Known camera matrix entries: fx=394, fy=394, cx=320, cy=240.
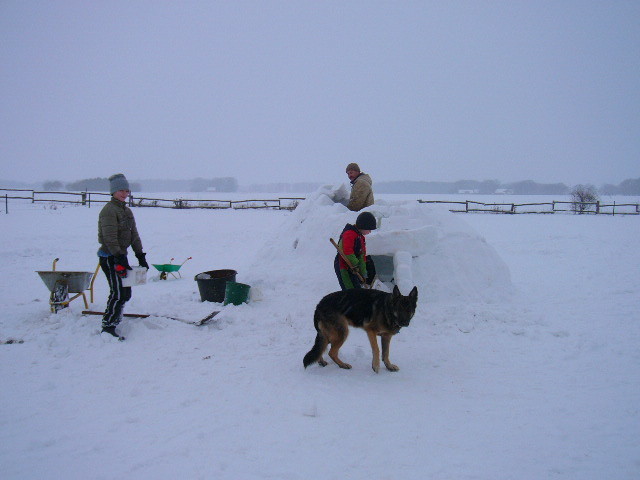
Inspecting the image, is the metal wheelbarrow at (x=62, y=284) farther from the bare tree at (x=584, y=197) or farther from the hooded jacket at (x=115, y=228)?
the bare tree at (x=584, y=197)

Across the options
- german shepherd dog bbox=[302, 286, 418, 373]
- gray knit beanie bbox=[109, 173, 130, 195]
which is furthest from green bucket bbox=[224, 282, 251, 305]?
german shepherd dog bbox=[302, 286, 418, 373]

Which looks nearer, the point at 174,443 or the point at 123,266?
the point at 174,443

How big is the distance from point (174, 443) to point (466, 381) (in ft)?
9.31

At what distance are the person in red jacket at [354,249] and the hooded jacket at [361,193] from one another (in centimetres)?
226

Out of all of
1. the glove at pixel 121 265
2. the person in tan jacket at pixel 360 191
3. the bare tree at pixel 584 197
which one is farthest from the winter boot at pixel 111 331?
the bare tree at pixel 584 197

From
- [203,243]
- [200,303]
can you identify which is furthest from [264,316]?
[203,243]

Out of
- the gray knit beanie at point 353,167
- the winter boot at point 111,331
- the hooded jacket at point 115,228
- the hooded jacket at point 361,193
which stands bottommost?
the winter boot at point 111,331

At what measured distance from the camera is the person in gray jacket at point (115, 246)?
15.7ft

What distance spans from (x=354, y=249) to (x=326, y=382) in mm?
1845

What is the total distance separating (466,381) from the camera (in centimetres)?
407

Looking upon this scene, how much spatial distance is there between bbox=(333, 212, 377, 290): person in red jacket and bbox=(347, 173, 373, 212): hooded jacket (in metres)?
2.26

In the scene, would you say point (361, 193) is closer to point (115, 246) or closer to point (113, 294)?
point (115, 246)

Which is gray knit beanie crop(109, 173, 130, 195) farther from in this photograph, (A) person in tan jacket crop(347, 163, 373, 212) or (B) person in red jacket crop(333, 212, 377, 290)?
(A) person in tan jacket crop(347, 163, 373, 212)

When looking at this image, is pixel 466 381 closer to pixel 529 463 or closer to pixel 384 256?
pixel 529 463
